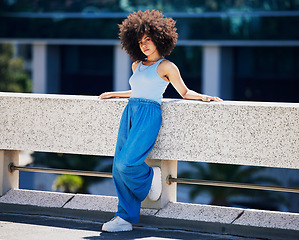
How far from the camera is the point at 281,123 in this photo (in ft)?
14.0

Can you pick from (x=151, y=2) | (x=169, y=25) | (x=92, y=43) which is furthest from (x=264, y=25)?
(x=169, y=25)

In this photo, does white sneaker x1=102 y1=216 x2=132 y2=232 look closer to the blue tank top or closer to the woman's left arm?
the blue tank top

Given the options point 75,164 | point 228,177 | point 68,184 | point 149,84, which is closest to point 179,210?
point 149,84

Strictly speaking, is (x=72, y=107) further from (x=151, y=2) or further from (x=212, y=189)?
(x=151, y=2)

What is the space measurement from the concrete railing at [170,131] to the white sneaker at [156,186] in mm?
82

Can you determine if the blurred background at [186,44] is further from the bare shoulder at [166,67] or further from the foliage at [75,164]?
the bare shoulder at [166,67]

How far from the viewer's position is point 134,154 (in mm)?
4402

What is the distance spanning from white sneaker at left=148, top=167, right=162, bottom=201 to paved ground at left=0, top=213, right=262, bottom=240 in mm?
268

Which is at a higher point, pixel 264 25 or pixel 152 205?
pixel 264 25

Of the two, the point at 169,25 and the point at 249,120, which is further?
the point at 169,25

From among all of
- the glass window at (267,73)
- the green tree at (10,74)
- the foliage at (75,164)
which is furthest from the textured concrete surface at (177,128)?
the green tree at (10,74)

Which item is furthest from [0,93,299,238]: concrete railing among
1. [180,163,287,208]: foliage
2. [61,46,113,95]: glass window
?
[61,46,113,95]: glass window

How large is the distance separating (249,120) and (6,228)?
2.08m

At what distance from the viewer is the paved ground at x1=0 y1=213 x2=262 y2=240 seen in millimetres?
4199
